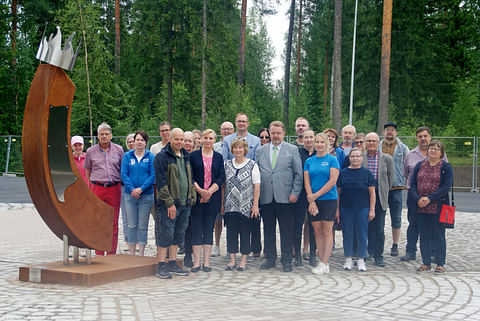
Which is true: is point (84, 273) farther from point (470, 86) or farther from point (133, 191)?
point (470, 86)

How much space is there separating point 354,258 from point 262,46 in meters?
50.9

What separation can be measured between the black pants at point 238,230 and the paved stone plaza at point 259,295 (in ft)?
1.12

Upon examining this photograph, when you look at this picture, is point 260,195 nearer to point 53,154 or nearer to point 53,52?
point 53,154

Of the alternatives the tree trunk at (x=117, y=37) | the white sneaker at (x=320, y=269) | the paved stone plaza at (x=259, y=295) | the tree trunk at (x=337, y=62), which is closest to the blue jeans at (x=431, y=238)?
the paved stone plaza at (x=259, y=295)

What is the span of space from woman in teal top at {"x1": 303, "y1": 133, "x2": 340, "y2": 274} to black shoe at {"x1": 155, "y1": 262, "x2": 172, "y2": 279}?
6.58 feet

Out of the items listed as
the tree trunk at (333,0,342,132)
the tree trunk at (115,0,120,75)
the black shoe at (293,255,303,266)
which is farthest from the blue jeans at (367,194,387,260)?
the tree trunk at (115,0,120,75)

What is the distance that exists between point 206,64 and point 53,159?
23442 mm

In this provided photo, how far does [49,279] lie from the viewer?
6715mm

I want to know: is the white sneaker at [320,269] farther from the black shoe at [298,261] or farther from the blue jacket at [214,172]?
the blue jacket at [214,172]

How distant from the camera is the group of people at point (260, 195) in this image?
7.54 metres

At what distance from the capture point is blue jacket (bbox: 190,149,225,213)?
25.6ft

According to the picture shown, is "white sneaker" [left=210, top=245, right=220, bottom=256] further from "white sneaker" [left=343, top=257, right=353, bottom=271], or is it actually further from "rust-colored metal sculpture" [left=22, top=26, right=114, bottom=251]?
"rust-colored metal sculpture" [left=22, top=26, right=114, bottom=251]

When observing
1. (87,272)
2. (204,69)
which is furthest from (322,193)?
(204,69)

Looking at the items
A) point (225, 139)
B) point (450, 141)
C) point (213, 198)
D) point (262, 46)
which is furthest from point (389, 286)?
point (262, 46)
